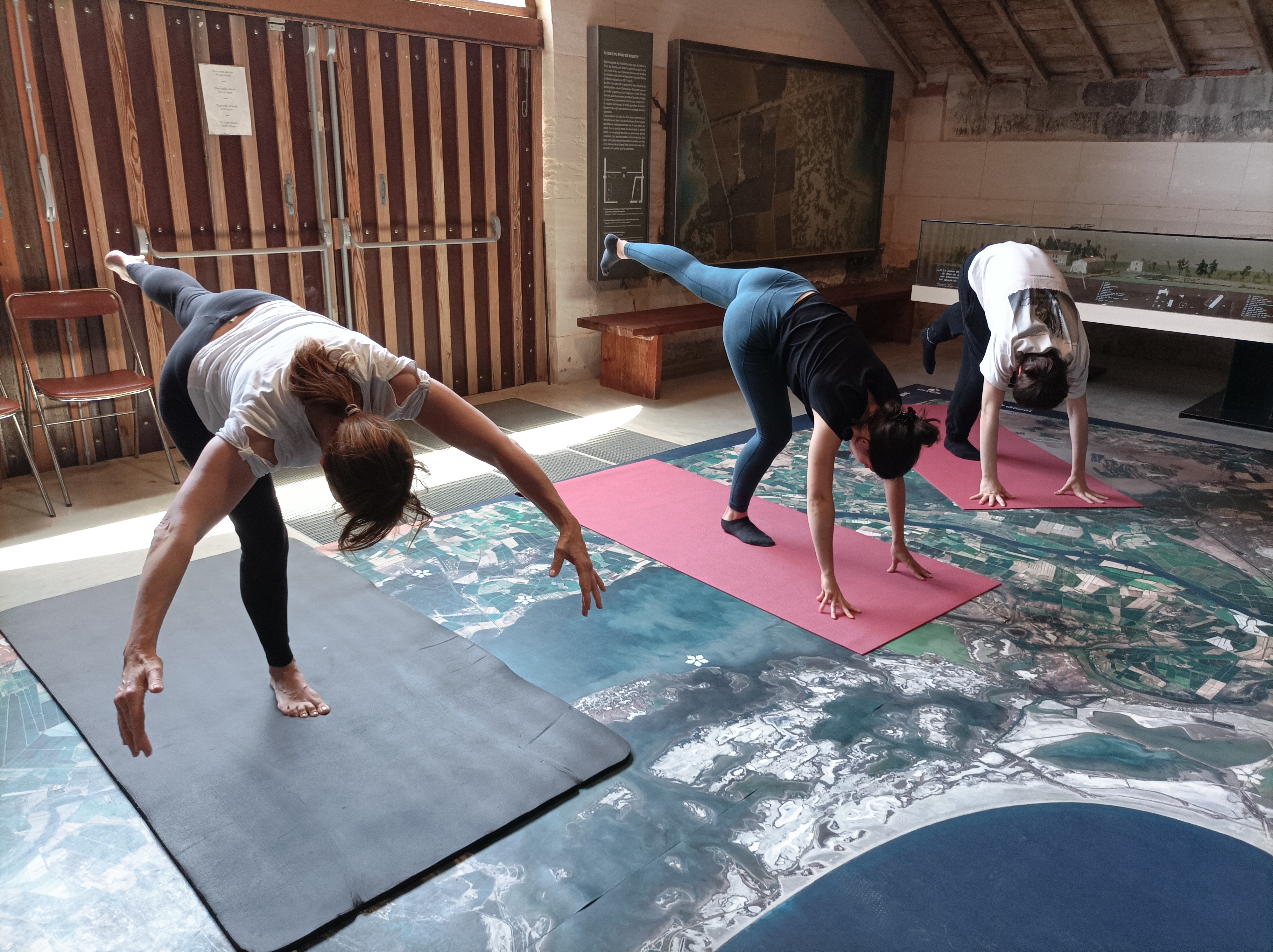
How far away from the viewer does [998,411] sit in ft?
13.2

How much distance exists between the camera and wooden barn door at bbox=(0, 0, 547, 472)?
13.6ft

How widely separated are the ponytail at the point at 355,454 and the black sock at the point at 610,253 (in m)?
2.28

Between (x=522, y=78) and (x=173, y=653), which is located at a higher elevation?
(x=522, y=78)

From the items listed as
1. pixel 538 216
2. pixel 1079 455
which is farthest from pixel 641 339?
pixel 1079 455

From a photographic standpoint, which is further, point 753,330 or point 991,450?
point 991,450

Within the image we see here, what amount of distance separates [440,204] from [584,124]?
3.66 ft

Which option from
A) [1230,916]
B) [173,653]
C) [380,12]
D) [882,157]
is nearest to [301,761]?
[173,653]

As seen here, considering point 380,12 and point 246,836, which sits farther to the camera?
point 380,12

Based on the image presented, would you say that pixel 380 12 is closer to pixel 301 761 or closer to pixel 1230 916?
pixel 301 761

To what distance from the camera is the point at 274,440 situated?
180 cm

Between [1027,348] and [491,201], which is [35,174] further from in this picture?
[1027,348]

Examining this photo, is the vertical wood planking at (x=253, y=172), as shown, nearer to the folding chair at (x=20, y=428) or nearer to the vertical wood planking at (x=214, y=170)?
the vertical wood planking at (x=214, y=170)

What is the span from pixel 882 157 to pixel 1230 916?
7.14 m

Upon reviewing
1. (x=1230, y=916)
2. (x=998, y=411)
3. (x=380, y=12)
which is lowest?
(x=1230, y=916)
